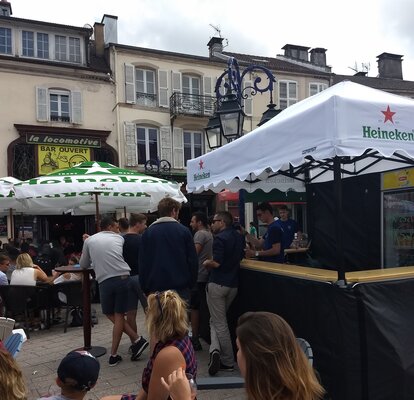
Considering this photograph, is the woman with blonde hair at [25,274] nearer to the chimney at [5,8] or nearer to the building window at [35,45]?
the building window at [35,45]

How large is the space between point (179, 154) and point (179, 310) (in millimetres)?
18998

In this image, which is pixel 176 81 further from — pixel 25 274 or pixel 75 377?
pixel 75 377

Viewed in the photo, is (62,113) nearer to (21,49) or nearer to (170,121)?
(21,49)

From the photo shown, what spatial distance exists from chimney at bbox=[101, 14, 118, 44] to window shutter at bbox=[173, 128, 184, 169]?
5437 mm

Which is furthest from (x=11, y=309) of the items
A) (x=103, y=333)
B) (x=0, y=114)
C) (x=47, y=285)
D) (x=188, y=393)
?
(x=0, y=114)

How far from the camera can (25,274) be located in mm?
6617

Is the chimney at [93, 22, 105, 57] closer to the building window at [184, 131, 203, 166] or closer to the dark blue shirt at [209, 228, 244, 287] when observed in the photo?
the building window at [184, 131, 203, 166]

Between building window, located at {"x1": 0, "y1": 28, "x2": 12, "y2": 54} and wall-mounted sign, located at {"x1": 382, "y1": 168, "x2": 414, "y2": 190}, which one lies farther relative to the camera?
building window, located at {"x1": 0, "y1": 28, "x2": 12, "y2": 54}

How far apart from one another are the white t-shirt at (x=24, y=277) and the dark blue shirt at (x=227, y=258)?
334 cm

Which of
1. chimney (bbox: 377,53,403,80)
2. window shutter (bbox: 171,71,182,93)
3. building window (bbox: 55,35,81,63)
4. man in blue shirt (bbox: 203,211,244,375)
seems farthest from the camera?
chimney (bbox: 377,53,403,80)

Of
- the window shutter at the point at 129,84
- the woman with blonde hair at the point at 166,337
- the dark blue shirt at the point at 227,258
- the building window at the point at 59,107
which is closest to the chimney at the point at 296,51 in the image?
the window shutter at the point at 129,84

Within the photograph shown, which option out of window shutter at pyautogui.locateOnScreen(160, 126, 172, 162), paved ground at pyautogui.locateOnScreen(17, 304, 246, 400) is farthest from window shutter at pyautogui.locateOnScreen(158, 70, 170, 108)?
paved ground at pyautogui.locateOnScreen(17, 304, 246, 400)

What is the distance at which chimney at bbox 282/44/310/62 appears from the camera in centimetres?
2814

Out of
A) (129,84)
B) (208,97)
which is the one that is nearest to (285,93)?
(208,97)
